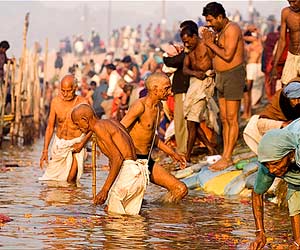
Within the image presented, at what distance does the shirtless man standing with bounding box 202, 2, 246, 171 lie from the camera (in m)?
14.1

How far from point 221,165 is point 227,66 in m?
1.37

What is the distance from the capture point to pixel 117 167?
1069 centimetres

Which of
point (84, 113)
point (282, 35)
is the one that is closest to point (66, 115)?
point (282, 35)

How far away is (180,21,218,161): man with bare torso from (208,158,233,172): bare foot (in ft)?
5.11

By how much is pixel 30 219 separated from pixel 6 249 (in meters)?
1.92

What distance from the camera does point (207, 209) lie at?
38.3 feet

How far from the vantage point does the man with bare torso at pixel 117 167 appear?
35.0 ft

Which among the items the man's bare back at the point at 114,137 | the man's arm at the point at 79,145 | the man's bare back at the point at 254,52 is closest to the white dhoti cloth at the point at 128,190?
the man's bare back at the point at 114,137

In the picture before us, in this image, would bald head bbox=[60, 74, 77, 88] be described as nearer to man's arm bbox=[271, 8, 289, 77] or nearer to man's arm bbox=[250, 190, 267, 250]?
man's arm bbox=[271, 8, 289, 77]

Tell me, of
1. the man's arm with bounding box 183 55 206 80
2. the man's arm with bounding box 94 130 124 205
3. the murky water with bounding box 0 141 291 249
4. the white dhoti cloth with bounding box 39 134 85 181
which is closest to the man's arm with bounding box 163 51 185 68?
the man's arm with bounding box 183 55 206 80

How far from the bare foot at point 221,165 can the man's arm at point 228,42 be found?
1402 millimetres

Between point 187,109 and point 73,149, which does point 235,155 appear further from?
point 73,149

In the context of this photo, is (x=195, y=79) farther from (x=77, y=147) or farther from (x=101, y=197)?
(x=101, y=197)

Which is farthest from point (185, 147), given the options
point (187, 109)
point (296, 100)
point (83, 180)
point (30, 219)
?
point (296, 100)
